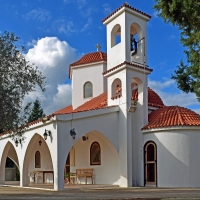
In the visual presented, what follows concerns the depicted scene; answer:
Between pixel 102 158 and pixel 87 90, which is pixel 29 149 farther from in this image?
pixel 87 90

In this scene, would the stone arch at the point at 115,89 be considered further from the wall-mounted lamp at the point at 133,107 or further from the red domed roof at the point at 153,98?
the wall-mounted lamp at the point at 133,107

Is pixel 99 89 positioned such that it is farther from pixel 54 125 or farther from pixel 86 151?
pixel 54 125

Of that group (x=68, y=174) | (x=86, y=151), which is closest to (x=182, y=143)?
(x=86, y=151)

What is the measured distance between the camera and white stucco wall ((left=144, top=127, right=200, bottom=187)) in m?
18.1

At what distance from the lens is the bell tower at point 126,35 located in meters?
19.7

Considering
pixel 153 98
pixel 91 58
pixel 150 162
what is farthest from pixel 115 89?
pixel 91 58

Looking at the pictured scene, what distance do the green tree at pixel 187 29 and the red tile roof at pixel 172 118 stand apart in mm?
5500

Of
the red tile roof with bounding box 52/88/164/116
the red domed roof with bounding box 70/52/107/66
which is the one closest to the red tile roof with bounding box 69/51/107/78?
the red domed roof with bounding box 70/52/107/66

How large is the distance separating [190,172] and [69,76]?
13306 millimetres

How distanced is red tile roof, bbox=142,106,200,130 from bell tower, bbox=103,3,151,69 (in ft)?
9.54

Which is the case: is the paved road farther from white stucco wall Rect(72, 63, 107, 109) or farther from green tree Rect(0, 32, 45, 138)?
white stucco wall Rect(72, 63, 107, 109)

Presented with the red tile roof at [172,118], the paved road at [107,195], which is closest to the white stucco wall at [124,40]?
the red tile roof at [172,118]

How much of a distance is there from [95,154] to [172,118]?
16.7 feet

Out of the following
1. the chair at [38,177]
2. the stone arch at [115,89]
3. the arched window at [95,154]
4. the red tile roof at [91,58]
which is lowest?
the chair at [38,177]
